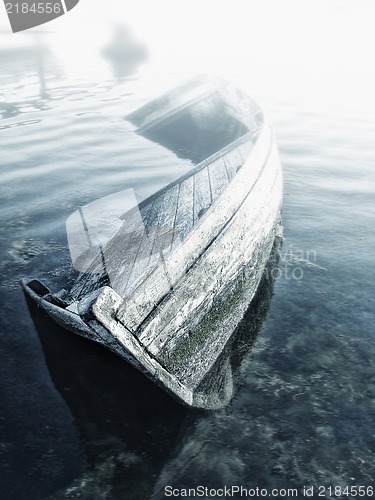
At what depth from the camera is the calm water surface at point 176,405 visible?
360 centimetres

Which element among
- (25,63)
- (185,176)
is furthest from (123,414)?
(25,63)

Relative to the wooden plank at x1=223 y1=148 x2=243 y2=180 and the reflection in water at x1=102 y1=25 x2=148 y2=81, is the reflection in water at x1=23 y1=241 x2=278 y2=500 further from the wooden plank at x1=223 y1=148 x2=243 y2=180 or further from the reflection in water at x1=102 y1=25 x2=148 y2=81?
the reflection in water at x1=102 y1=25 x2=148 y2=81

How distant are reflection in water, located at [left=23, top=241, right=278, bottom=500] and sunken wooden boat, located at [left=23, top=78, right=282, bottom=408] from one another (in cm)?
24

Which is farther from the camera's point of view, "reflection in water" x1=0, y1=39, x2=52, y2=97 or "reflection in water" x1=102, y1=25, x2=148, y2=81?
"reflection in water" x1=102, y1=25, x2=148, y2=81

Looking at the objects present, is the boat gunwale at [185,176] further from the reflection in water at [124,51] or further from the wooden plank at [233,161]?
the reflection in water at [124,51]

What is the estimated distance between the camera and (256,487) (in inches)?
139

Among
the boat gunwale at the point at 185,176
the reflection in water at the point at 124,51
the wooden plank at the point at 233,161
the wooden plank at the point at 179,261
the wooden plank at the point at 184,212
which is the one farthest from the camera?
the reflection in water at the point at 124,51

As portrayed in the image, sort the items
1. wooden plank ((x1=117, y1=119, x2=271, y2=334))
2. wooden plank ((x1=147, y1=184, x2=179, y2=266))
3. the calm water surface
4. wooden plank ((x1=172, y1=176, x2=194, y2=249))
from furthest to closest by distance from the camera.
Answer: wooden plank ((x1=172, y1=176, x2=194, y2=249)) → wooden plank ((x1=147, y1=184, x2=179, y2=266)) → the calm water surface → wooden plank ((x1=117, y1=119, x2=271, y2=334))

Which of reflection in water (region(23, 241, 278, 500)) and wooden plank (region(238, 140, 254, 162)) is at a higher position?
wooden plank (region(238, 140, 254, 162))

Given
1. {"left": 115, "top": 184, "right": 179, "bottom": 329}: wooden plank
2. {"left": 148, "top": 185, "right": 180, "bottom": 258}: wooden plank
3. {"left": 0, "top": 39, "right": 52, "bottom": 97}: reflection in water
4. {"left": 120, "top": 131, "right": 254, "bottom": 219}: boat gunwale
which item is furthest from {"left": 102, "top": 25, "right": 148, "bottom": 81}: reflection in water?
{"left": 115, "top": 184, "right": 179, "bottom": 329}: wooden plank

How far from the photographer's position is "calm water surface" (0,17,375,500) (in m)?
3.60

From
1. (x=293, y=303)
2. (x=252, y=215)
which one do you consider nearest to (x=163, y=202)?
(x=252, y=215)

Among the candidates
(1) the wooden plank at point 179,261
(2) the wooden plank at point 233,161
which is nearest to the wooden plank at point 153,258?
(1) the wooden plank at point 179,261

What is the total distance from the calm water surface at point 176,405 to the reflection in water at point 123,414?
0.04 feet
